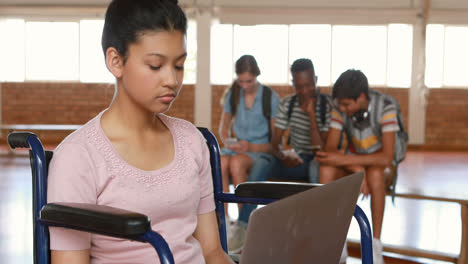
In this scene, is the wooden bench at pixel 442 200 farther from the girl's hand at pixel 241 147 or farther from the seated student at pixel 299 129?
the girl's hand at pixel 241 147

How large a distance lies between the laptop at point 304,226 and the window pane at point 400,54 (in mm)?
8003

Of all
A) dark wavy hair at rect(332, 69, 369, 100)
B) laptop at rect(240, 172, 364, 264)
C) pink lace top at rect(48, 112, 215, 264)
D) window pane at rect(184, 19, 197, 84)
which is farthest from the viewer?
window pane at rect(184, 19, 197, 84)

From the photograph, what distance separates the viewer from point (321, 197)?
0.86 meters

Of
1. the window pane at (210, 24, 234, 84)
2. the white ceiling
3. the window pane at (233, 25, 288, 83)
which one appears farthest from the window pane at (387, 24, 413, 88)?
the window pane at (210, 24, 234, 84)

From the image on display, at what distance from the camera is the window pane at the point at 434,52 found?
855cm

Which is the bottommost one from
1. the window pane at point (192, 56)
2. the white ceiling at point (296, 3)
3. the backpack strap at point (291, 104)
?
the backpack strap at point (291, 104)

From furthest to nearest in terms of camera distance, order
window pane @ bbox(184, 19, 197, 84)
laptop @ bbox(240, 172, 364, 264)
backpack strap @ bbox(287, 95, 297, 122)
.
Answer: window pane @ bbox(184, 19, 197, 84)
backpack strap @ bbox(287, 95, 297, 122)
laptop @ bbox(240, 172, 364, 264)

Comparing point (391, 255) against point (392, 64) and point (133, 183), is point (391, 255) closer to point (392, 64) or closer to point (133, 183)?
point (133, 183)

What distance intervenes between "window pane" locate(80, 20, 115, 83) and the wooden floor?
9.36 ft

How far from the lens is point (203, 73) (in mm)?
8758

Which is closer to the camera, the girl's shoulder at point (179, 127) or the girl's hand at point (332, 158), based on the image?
the girl's shoulder at point (179, 127)

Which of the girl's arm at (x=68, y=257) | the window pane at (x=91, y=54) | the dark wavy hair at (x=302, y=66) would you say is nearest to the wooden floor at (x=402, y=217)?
the dark wavy hair at (x=302, y=66)

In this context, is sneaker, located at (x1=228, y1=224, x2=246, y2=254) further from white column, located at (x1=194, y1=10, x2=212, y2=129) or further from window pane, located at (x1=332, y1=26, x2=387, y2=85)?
window pane, located at (x1=332, y1=26, x2=387, y2=85)

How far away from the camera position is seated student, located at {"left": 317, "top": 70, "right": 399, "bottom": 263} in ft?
8.68
